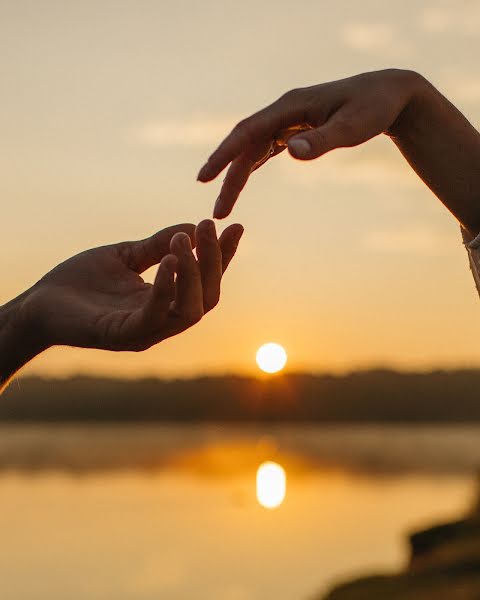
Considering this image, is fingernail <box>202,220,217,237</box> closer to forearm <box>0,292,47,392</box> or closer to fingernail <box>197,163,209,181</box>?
fingernail <box>197,163,209,181</box>

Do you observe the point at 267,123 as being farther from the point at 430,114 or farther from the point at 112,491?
the point at 112,491

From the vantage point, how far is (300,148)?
251 cm

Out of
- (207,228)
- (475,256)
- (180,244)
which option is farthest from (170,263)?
(475,256)

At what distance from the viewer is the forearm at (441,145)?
9.81 ft

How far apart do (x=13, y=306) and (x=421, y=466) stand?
612 feet

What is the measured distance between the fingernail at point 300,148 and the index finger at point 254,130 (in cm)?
25

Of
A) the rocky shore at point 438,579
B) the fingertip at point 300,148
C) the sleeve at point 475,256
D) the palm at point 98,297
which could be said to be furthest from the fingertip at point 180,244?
the rocky shore at point 438,579

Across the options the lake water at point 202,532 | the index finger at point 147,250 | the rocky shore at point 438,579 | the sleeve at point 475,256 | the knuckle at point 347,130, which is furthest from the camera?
the lake water at point 202,532

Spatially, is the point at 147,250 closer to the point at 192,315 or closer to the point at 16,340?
the point at 16,340

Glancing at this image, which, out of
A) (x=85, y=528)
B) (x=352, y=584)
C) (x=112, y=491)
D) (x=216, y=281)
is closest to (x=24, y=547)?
(x=85, y=528)

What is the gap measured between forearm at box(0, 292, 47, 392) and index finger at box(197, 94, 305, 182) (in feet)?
3.99

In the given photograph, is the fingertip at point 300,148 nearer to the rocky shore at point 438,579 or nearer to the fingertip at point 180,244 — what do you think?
the fingertip at point 180,244

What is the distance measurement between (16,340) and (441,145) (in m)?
1.76

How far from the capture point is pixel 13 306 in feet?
12.7
